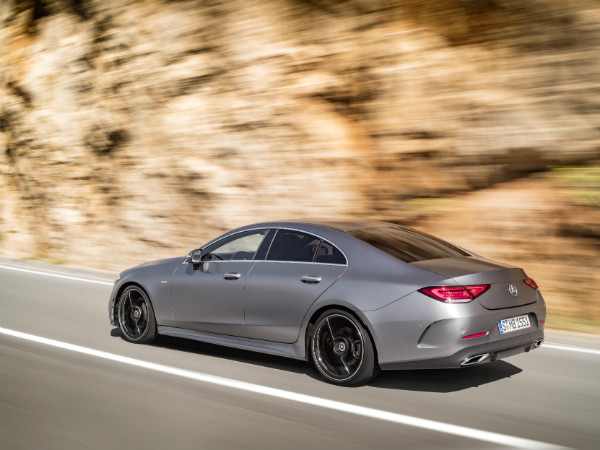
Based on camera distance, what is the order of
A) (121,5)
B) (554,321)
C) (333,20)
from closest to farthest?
(554,321)
(333,20)
(121,5)

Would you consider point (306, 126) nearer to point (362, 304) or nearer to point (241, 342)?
point (241, 342)

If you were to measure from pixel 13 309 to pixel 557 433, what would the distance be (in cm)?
762

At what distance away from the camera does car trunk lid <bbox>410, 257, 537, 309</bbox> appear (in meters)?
5.38

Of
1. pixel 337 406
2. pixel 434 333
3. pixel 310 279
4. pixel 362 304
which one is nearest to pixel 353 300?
pixel 362 304

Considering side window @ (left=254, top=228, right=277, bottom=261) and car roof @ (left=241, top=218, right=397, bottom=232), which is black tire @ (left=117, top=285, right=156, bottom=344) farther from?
car roof @ (left=241, top=218, right=397, bottom=232)

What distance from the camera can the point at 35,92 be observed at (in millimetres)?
20828

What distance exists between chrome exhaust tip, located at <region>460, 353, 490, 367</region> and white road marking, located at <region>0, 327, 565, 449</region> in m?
0.61

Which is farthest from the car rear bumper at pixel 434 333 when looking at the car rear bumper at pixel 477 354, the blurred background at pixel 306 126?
the blurred background at pixel 306 126

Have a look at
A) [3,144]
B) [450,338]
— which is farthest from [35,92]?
[450,338]

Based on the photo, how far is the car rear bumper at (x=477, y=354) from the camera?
17.2ft

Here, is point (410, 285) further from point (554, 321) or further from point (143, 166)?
point (143, 166)

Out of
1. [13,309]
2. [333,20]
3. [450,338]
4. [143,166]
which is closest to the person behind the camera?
[450,338]

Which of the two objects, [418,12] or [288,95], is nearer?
[418,12]

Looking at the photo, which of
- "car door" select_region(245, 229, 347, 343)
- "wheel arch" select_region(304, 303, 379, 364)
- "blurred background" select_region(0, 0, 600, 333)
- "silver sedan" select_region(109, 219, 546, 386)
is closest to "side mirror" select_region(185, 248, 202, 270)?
"silver sedan" select_region(109, 219, 546, 386)
